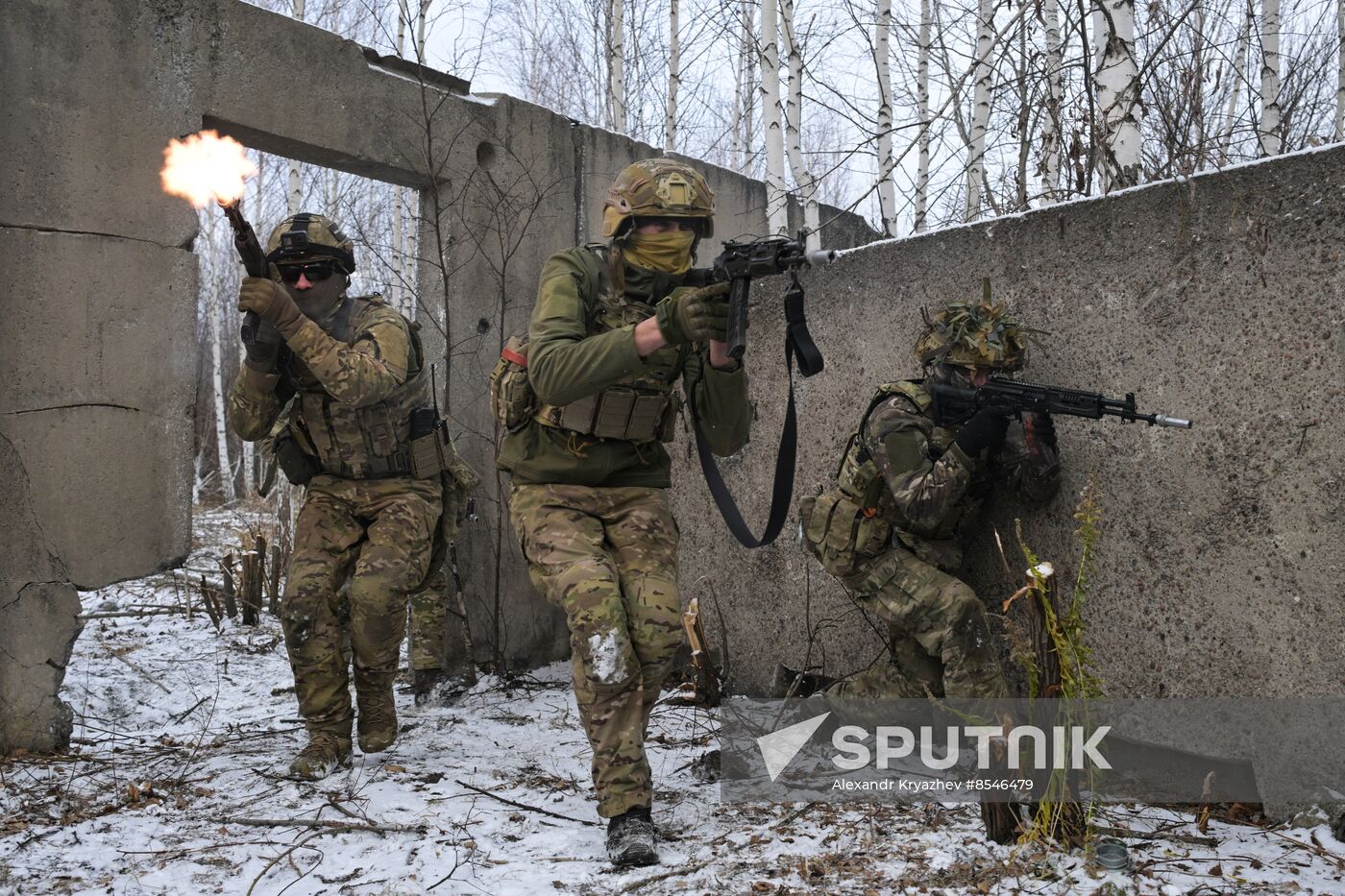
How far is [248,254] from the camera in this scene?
321 cm

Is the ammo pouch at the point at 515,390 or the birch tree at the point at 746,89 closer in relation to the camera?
the ammo pouch at the point at 515,390

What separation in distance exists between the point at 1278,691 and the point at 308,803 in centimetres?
293

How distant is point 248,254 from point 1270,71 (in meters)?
6.57

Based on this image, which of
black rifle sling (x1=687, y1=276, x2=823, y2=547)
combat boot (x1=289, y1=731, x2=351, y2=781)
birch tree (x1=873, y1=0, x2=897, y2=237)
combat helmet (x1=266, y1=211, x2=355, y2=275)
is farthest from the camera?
birch tree (x1=873, y1=0, x2=897, y2=237)

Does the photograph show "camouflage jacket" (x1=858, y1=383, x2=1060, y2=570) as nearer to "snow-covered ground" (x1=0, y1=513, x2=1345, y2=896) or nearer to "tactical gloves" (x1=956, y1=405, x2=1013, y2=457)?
"tactical gloves" (x1=956, y1=405, x2=1013, y2=457)

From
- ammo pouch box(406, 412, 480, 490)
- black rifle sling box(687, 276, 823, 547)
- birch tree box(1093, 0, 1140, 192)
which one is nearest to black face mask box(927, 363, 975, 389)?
black rifle sling box(687, 276, 823, 547)

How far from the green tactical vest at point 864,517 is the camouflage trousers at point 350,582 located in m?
1.56

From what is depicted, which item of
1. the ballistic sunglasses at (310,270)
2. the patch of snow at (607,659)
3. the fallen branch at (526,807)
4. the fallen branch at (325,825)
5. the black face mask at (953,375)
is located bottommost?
the fallen branch at (526,807)

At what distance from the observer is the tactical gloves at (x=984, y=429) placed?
329 cm

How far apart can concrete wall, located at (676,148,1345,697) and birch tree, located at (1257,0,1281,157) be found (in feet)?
13.0

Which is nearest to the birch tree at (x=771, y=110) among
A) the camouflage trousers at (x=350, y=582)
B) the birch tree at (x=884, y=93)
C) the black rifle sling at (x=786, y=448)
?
the birch tree at (x=884, y=93)

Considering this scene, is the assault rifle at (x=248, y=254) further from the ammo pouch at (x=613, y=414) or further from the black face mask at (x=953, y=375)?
the black face mask at (x=953, y=375)

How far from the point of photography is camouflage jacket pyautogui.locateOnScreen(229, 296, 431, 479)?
363 centimetres

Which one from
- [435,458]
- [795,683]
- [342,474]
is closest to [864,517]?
[795,683]
